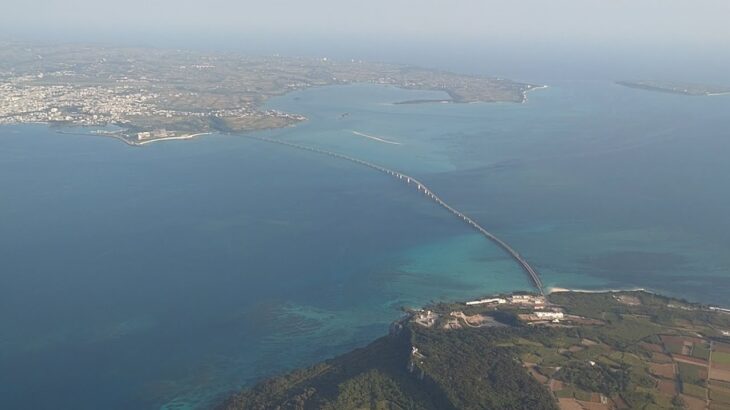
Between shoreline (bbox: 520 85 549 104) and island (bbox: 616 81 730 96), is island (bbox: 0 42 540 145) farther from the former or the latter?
island (bbox: 616 81 730 96)

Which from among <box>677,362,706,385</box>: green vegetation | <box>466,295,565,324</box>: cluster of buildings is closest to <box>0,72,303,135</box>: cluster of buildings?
<box>466,295,565,324</box>: cluster of buildings

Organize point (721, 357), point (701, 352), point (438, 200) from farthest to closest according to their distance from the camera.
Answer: point (438, 200) → point (701, 352) → point (721, 357)

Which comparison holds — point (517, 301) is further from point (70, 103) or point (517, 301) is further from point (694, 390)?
point (70, 103)

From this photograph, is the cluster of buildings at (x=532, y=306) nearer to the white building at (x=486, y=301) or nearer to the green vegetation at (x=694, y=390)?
the white building at (x=486, y=301)

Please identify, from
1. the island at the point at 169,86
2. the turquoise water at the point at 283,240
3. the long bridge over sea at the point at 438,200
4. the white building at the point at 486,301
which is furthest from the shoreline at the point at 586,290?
the island at the point at 169,86

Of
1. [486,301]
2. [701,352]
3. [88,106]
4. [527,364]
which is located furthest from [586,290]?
[88,106]

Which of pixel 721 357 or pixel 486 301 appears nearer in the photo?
Result: pixel 721 357
